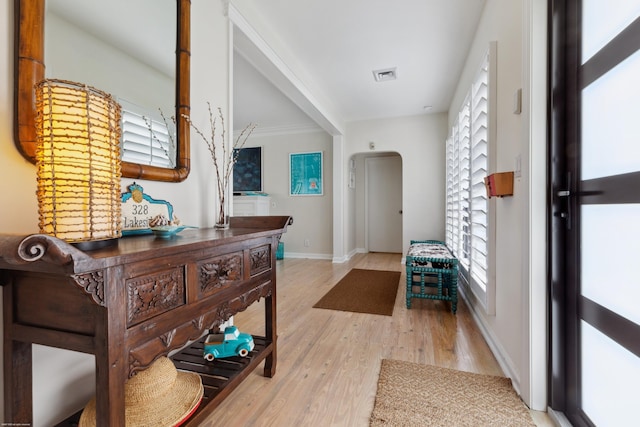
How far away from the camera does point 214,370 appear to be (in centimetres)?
134

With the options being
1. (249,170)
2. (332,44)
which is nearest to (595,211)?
(332,44)

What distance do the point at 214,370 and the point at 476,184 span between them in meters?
2.29

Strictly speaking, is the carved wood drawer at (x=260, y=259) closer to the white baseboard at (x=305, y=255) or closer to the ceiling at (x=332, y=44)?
the ceiling at (x=332, y=44)

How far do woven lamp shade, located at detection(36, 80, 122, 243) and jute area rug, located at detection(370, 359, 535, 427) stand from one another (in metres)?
1.34

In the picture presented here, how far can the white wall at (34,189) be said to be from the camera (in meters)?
0.86

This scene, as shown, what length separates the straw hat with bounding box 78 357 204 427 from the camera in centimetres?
96

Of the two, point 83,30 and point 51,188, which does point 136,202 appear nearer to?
point 51,188

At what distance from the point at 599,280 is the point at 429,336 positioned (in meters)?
1.26

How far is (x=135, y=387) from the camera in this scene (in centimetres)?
102

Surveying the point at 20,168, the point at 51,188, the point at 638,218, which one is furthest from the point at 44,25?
the point at 638,218

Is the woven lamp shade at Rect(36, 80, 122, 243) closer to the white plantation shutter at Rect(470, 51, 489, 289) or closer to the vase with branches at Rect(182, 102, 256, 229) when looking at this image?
the vase with branches at Rect(182, 102, 256, 229)

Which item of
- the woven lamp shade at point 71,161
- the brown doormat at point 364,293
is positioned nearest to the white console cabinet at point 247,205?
the brown doormat at point 364,293

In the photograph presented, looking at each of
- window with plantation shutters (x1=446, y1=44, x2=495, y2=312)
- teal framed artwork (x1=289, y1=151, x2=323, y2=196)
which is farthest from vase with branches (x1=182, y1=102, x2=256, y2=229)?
teal framed artwork (x1=289, y1=151, x2=323, y2=196)

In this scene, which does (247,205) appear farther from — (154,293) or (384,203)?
(154,293)
